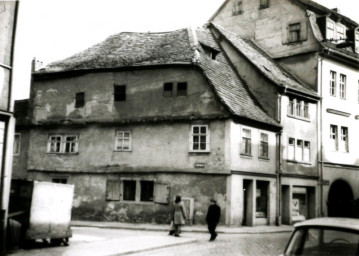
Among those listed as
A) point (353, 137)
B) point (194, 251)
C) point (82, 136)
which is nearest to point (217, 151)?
point (82, 136)

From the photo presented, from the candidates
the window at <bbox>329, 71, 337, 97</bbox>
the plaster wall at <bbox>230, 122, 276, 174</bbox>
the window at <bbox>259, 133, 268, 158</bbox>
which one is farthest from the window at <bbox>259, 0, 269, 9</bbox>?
the window at <bbox>259, 133, 268, 158</bbox>

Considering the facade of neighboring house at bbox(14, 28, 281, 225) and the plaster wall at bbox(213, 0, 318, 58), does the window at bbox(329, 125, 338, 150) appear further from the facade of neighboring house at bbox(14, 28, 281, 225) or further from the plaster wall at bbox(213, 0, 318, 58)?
the facade of neighboring house at bbox(14, 28, 281, 225)

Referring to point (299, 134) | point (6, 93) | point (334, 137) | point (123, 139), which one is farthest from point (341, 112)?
point (6, 93)

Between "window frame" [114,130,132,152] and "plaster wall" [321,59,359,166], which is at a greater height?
"plaster wall" [321,59,359,166]

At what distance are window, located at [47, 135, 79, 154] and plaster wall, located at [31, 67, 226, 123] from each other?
1.17m

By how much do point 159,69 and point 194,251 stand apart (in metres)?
14.2

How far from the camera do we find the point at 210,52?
29.4 meters

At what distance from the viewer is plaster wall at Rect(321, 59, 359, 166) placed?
3153 cm

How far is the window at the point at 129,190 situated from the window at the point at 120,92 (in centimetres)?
478

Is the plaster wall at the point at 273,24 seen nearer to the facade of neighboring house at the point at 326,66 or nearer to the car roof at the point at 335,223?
the facade of neighboring house at the point at 326,66

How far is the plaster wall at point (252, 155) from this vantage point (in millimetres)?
25433

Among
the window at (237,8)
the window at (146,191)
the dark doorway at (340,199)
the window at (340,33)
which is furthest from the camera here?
the window at (237,8)

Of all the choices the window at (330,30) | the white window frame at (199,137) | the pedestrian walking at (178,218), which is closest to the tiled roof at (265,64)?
the window at (330,30)

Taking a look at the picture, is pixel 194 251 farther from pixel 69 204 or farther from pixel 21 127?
pixel 21 127
